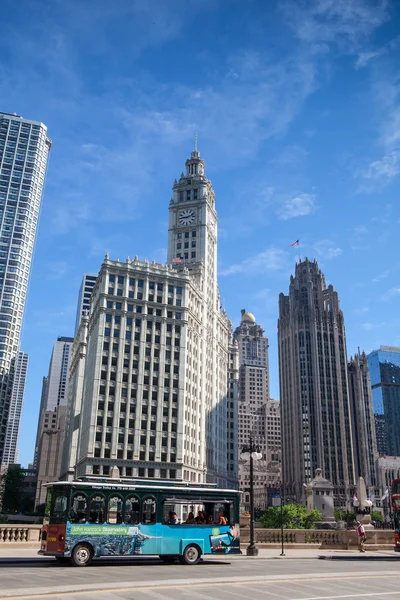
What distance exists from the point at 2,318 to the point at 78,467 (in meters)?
75.7

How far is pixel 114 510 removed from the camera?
25.0 m

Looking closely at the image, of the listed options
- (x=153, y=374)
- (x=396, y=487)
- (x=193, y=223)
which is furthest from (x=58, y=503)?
(x=193, y=223)

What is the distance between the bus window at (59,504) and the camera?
24.1 m

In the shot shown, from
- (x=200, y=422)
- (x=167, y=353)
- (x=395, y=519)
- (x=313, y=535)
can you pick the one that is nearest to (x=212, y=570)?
(x=395, y=519)

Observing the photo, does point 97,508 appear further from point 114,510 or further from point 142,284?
point 142,284

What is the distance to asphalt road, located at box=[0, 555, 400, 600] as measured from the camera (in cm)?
1568

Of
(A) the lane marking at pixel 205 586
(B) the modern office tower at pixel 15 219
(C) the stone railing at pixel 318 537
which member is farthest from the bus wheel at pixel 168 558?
(B) the modern office tower at pixel 15 219

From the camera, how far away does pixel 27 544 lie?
32.0 m

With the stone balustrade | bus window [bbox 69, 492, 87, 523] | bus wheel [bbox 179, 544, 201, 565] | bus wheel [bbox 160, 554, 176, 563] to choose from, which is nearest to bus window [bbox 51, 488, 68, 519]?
bus window [bbox 69, 492, 87, 523]

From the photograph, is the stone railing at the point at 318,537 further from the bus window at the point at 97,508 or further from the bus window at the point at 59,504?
the bus window at the point at 59,504

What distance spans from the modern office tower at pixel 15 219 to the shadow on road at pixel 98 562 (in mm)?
137351

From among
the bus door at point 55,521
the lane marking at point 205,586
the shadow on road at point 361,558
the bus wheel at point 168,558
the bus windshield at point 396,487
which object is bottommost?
the shadow on road at point 361,558

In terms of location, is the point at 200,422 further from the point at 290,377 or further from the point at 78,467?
the point at 290,377

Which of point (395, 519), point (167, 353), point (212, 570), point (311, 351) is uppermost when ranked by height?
point (311, 351)
